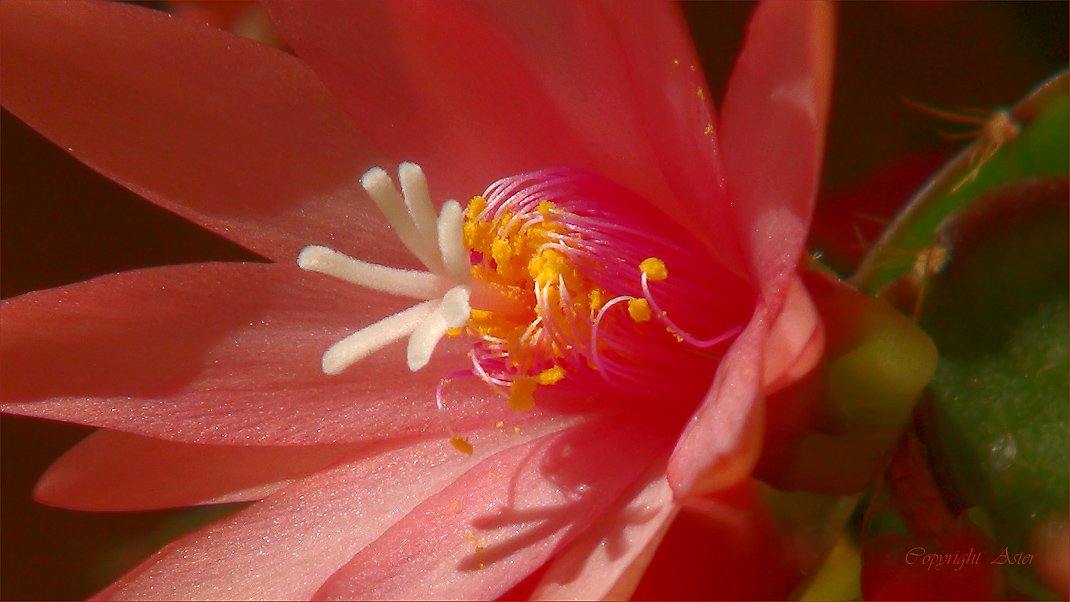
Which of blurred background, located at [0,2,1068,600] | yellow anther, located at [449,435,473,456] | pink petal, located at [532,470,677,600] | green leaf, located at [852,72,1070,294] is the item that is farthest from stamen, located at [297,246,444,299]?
blurred background, located at [0,2,1068,600]

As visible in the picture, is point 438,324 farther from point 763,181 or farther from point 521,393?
point 763,181

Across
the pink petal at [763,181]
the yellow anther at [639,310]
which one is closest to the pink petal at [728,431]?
the pink petal at [763,181]

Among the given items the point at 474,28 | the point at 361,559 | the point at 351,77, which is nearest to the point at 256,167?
the point at 351,77

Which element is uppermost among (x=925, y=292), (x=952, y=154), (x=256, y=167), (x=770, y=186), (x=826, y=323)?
(x=256, y=167)

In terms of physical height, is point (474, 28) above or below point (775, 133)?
above

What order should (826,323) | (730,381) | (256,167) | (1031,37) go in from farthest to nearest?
(1031,37), (256,167), (826,323), (730,381)

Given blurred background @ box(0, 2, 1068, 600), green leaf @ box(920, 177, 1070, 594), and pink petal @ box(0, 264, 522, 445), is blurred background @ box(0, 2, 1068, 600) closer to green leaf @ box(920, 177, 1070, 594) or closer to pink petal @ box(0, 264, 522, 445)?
green leaf @ box(920, 177, 1070, 594)

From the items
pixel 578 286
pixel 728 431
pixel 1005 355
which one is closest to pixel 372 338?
pixel 578 286

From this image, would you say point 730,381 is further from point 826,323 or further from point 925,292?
point 925,292
